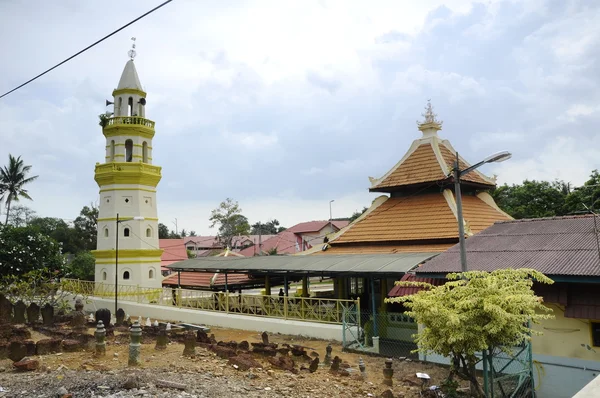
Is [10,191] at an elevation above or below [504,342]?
above

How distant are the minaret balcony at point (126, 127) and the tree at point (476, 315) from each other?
24.4 metres

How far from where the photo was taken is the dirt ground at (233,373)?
390 inches

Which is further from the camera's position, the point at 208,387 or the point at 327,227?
the point at 327,227

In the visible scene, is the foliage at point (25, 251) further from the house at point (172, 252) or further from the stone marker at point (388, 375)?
the stone marker at point (388, 375)

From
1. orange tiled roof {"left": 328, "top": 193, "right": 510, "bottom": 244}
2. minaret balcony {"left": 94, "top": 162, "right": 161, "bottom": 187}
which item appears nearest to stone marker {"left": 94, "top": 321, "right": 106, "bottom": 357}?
orange tiled roof {"left": 328, "top": 193, "right": 510, "bottom": 244}

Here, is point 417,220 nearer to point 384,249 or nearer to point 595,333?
point 384,249

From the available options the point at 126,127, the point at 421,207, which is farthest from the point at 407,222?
the point at 126,127

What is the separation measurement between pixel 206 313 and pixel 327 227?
2078 inches

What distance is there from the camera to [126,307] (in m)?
26.2

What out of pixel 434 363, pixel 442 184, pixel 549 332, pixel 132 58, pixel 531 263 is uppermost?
pixel 132 58

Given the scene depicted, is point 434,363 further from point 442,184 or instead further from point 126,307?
point 126,307

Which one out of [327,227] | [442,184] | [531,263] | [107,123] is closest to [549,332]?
[531,263]

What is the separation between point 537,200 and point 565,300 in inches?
1065

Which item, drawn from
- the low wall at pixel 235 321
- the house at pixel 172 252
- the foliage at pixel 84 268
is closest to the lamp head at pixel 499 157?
the low wall at pixel 235 321
